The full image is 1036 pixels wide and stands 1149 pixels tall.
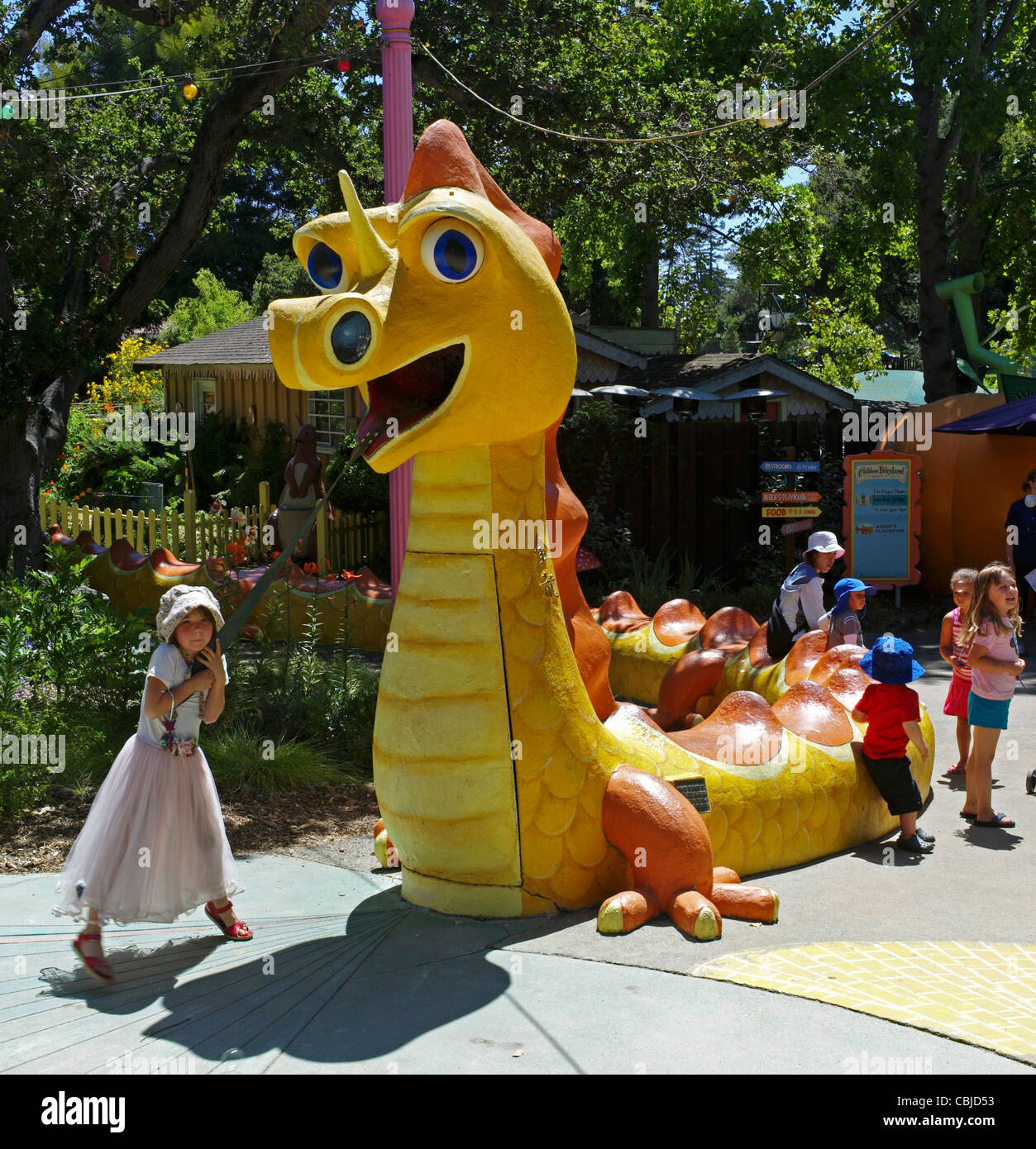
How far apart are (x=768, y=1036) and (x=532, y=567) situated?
1.99m

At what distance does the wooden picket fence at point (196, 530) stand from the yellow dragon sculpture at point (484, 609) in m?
7.57

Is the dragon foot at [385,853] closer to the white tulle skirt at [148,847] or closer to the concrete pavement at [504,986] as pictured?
the concrete pavement at [504,986]

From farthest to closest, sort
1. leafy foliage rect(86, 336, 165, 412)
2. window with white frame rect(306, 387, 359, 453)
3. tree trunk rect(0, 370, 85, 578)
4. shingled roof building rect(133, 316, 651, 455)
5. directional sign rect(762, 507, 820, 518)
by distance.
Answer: leafy foliage rect(86, 336, 165, 412), shingled roof building rect(133, 316, 651, 455), window with white frame rect(306, 387, 359, 453), directional sign rect(762, 507, 820, 518), tree trunk rect(0, 370, 85, 578)

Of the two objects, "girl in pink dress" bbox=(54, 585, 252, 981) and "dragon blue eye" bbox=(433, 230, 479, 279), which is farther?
"girl in pink dress" bbox=(54, 585, 252, 981)

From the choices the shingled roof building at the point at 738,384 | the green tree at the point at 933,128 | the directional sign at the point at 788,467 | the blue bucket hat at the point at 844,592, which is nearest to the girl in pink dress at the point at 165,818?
the blue bucket hat at the point at 844,592

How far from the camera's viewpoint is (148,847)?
4.55 m

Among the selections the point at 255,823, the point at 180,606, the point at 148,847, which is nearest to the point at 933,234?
the point at 255,823

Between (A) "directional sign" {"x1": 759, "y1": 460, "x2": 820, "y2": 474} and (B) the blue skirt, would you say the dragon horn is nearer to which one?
(B) the blue skirt

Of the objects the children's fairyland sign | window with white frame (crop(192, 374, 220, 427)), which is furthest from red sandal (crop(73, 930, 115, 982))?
window with white frame (crop(192, 374, 220, 427))

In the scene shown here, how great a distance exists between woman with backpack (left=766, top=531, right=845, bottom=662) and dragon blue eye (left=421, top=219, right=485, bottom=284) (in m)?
4.24

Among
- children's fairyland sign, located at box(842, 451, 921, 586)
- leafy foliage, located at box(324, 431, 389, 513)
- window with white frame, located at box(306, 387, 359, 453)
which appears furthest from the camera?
window with white frame, located at box(306, 387, 359, 453)

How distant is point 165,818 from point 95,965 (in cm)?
57

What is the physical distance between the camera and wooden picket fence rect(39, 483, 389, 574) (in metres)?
12.7

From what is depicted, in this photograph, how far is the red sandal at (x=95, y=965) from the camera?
4.30 meters
